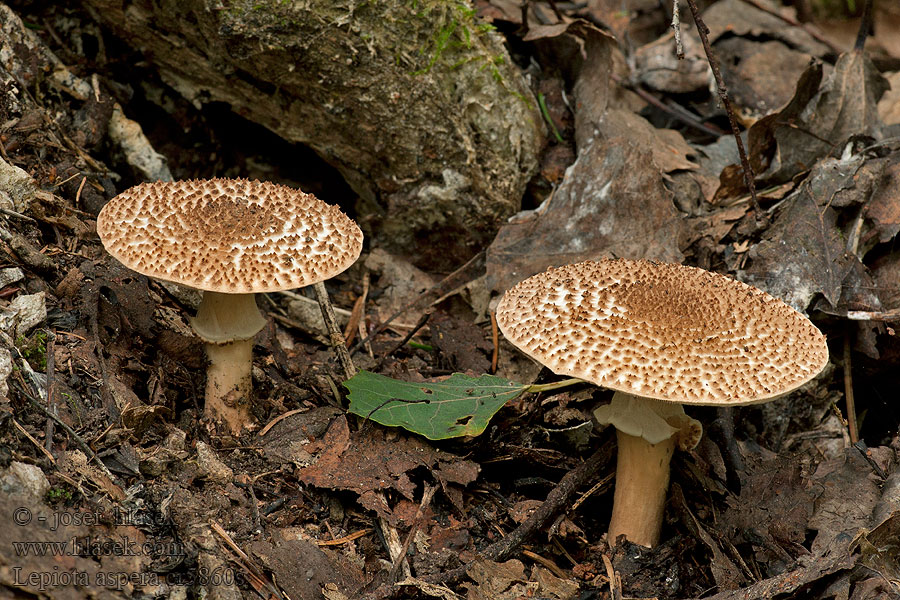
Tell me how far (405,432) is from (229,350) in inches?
40.1

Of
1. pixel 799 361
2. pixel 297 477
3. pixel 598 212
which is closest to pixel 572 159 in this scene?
pixel 598 212

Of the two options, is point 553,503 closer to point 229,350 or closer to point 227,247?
point 229,350

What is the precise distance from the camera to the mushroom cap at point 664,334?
2.91 metres

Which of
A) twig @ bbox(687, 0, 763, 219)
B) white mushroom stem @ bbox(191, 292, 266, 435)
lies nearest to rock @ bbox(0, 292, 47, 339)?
white mushroom stem @ bbox(191, 292, 266, 435)

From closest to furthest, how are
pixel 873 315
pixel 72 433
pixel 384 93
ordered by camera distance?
pixel 72 433
pixel 873 315
pixel 384 93

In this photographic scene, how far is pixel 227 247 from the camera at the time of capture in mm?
3246

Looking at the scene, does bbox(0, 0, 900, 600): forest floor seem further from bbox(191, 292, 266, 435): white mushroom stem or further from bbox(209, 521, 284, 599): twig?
bbox(191, 292, 266, 435): white mushroom stem

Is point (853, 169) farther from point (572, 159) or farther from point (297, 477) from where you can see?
point (297, 477)

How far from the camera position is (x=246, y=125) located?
18.3ft

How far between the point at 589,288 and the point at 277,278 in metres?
1.41

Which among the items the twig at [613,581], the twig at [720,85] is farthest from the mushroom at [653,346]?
the twig at [720,85]

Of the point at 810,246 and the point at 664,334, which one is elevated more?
the point at 664,334

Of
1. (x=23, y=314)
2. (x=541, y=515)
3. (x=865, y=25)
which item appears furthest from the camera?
(x=865, y=25)

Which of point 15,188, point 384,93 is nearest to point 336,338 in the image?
point 384,93
